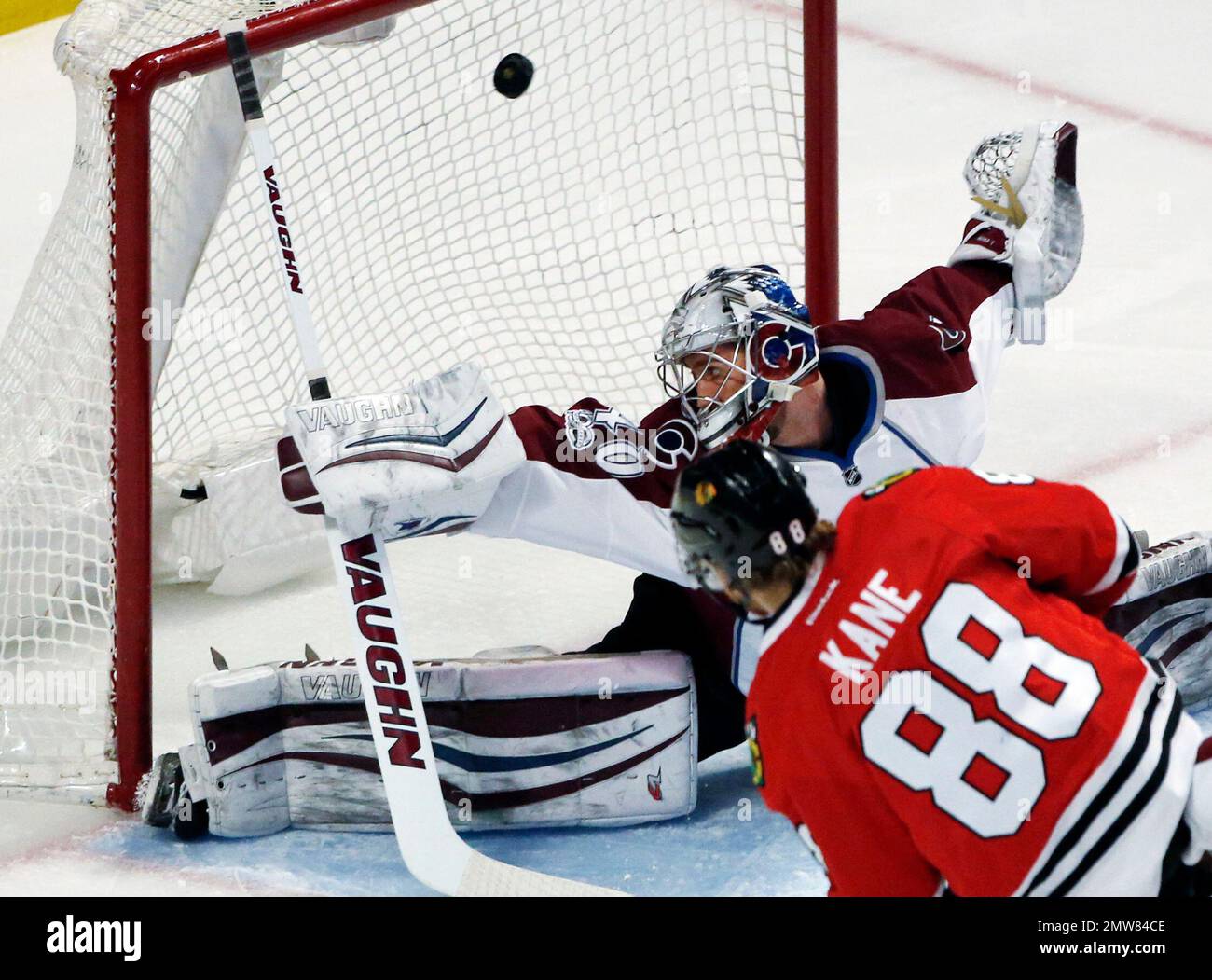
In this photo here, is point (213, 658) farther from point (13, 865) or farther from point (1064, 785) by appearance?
point (1064, 785)

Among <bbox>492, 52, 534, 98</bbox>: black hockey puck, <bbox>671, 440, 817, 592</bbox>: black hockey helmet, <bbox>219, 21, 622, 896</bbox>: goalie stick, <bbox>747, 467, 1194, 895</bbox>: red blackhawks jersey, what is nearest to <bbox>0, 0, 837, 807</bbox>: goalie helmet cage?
<bbox>492, 52, 534, 98</bbox>: black hockey puck

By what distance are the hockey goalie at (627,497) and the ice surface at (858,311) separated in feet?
0.28

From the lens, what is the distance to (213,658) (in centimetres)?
281

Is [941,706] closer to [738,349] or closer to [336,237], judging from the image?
[738,349]

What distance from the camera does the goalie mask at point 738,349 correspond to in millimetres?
2225

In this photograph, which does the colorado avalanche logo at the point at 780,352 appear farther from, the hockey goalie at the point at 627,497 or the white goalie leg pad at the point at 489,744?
the white goalie leg pad at the point at 489,744

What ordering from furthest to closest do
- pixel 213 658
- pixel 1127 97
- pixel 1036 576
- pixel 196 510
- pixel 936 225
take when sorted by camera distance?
1. pixel 1127 97
2. pixel 936 225
3. pixel 196 510
4. pixel 213 658
5. pixel 1036 576

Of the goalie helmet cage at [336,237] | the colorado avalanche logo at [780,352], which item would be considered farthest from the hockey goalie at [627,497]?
the goalie helmet cage at [336,237]

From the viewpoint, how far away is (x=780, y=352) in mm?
2240

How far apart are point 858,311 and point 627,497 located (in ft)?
6.82

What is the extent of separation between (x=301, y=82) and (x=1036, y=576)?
1757 mm

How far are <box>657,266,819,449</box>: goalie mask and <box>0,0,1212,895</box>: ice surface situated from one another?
630 mm

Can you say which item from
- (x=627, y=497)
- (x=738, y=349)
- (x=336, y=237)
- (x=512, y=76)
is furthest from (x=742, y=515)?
(x=336, y=237)

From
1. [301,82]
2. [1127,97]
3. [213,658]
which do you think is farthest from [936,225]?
[213,658]
